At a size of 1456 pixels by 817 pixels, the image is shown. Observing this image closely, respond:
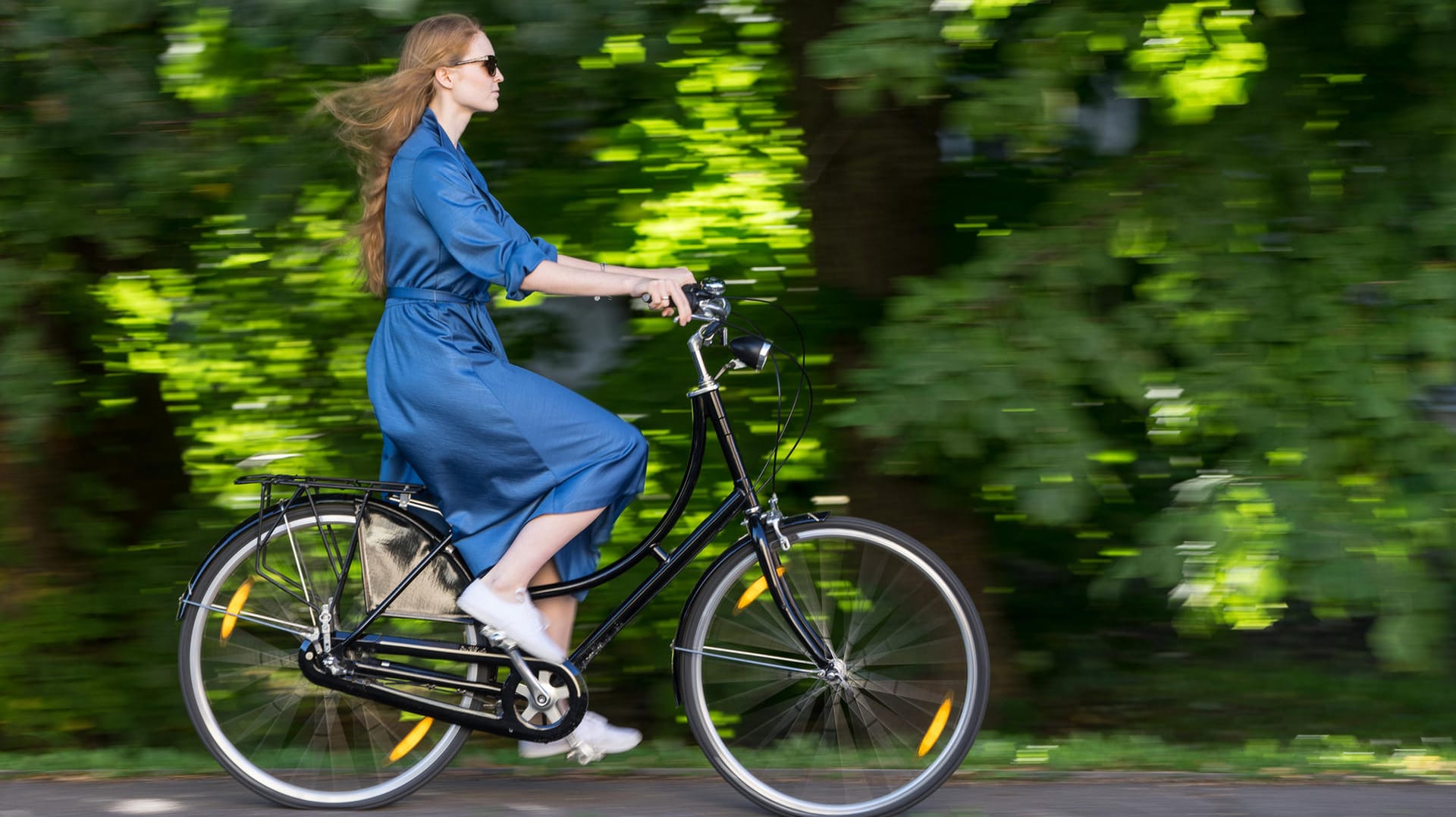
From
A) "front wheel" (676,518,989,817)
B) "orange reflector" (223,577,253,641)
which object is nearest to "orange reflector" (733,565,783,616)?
"front wheel" (676,518,989,817)

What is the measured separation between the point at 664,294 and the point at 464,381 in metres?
0.59

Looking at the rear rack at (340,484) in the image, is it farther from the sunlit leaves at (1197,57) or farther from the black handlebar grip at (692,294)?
the sunlit leaves at (1197,57)

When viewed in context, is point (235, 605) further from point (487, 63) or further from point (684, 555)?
point (487, 63)

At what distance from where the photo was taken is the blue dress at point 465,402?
357 centimetres

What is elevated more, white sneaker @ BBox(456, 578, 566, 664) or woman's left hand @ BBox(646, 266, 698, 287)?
woman's left hand @ BBox(646, 266, 698, 287)

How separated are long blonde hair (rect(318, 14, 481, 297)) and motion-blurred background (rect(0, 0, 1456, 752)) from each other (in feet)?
0.45

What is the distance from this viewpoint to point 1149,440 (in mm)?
4535

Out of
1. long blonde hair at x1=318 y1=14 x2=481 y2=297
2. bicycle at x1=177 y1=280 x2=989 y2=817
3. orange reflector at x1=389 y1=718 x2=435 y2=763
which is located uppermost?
long blonde hair at x1=318 y1=14 x2=481 y2=297

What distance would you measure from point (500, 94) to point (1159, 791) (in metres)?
3.01

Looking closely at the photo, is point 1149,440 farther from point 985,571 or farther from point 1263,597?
point 985,571

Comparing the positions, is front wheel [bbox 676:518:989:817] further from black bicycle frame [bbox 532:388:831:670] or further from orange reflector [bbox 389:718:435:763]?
orange reflector [bbox 389:718:435:763]

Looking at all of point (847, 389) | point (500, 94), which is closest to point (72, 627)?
point (500, 94)

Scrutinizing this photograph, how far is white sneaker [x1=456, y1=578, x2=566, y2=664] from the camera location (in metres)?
3.63

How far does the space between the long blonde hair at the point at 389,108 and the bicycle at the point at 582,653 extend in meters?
0.73
